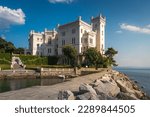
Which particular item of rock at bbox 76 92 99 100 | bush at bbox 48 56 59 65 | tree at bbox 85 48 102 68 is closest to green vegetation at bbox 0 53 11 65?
bush at bbox 48 56 59 65

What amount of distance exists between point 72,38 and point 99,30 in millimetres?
6997

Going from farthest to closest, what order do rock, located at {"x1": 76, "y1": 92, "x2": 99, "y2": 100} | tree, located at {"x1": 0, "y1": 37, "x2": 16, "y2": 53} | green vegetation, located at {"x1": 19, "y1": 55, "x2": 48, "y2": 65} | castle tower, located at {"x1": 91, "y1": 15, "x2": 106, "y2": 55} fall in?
tree, located at {"x1": 0, "y1": 37, "x2": 16, "y2": 53}, castle tower, located at {"x1": 91, "y1": 15, "x2": 106, "y2": 55}, green vegetation, located at {"x1": 19, "y1": 55, "x2": 48, "y2": 65}, rock, located at {"x1": 76, "y1": 92, "x2": 99, "y2": 100}

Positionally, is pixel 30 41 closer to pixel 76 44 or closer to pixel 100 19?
pixel 76 44

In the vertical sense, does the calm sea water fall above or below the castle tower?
below

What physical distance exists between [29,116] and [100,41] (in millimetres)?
42570

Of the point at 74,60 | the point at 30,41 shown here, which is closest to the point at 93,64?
the point at 74,60

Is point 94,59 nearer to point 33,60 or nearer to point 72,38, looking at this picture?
point 72,38

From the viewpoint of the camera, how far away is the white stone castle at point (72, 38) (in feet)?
141

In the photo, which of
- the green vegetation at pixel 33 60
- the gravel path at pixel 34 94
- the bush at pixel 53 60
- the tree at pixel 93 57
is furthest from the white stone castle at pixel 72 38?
the gravel path at pixel 34 94

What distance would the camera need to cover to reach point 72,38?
44.6 m

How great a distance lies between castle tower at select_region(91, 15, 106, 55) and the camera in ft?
155

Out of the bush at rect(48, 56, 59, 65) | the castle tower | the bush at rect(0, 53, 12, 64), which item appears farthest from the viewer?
the castle tower

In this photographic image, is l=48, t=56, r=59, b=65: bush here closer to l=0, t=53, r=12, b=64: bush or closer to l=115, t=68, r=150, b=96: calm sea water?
l=0, t=53, r=12, b=64: bush

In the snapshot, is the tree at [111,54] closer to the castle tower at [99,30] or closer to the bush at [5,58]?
the castle tower at [99,30]
